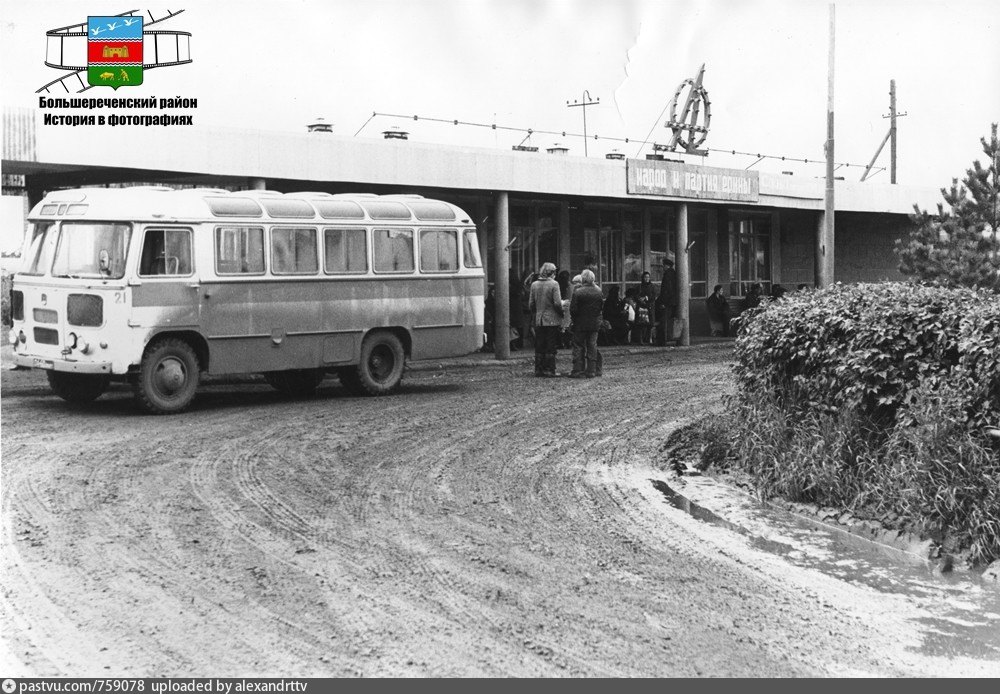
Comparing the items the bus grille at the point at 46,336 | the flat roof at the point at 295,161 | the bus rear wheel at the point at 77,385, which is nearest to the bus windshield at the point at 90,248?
the bus grille at the point at 46,336

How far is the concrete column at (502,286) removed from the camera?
22828 millimetres

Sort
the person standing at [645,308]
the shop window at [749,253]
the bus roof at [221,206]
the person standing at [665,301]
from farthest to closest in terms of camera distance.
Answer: the shop window at [749,253], the person standing at [665,301], the person standing at [645,308], the bus roof at [221,206]

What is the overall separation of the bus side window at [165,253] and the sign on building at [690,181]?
43.9ft

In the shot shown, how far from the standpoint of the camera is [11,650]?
5.47 metres

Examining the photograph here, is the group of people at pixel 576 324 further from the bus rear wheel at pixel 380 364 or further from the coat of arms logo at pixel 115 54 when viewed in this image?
the coat of arms logo at pixel 115 54

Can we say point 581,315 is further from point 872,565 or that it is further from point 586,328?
point 872,565

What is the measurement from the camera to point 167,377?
46.5ft

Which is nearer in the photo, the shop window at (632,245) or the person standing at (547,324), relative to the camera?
the person standing at (547,324)

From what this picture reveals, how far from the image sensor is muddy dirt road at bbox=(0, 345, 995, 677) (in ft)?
17.9

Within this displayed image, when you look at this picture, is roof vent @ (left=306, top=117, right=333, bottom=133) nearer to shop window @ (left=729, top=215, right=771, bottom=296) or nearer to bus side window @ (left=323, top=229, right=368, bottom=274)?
bus side window @ (left=323, top=229, right=368, bottom=274)

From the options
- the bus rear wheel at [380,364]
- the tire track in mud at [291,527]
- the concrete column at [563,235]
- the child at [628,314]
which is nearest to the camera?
the tire track in mud at [291,527]

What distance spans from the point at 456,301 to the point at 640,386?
2.92 metres

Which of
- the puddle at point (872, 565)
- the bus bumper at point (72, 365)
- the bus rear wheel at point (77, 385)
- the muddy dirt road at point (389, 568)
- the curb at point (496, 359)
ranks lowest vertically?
the puddle at point (872, 565)

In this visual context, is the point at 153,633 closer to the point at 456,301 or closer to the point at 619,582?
the point at 619,582
